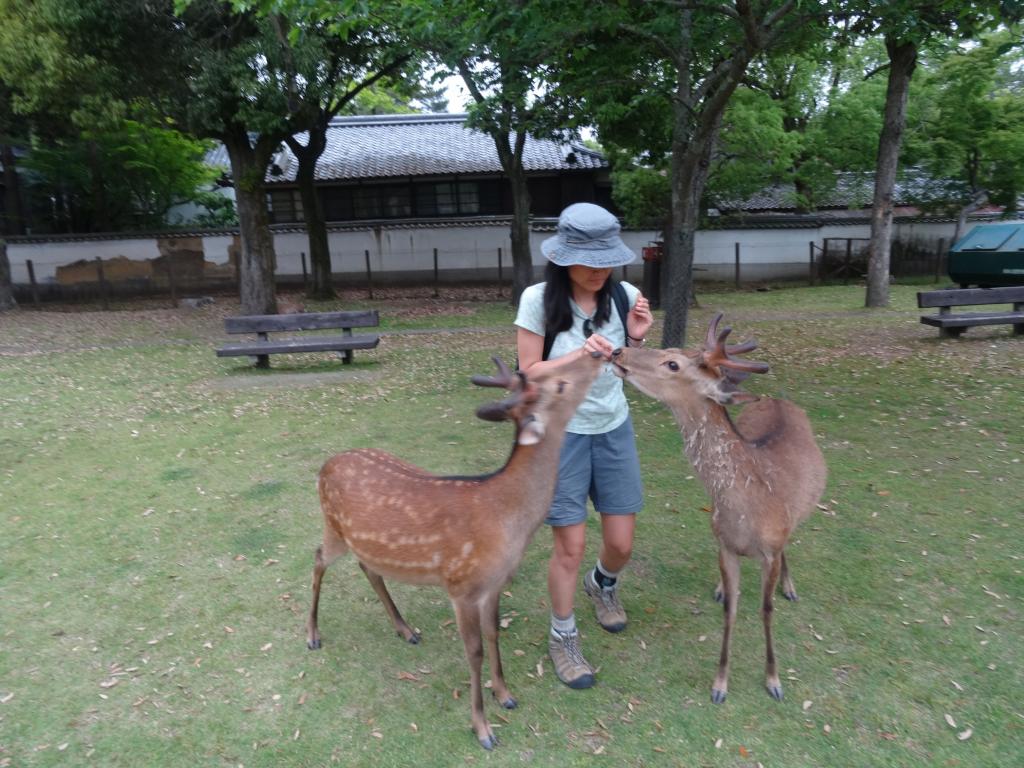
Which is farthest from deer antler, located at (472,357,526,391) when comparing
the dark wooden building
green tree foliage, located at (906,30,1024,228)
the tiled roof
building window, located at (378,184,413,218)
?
building window, located at (378,184,413,218)

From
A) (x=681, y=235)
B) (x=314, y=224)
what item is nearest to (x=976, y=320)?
(x=681, y=235)

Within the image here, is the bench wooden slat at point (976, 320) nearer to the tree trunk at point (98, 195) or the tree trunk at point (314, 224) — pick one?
the tree trunk at point (314, 224)

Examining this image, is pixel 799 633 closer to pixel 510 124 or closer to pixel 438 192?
pixel 510 124

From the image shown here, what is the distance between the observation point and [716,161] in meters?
16.8

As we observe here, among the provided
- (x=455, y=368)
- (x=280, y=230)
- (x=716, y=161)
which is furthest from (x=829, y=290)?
(x=280, y=230)

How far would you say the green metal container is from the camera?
49.1ft

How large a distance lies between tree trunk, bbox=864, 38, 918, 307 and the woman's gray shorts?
40.4ft

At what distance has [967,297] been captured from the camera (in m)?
9.52

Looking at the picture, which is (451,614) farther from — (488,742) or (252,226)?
(252,226)

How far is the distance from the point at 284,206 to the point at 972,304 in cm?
1879

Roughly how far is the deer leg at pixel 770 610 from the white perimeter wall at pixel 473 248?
657 inches

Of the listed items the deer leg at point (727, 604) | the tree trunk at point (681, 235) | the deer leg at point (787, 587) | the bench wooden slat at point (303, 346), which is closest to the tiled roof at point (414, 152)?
the tree trunk at point (681, 235)

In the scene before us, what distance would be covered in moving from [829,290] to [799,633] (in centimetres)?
1584

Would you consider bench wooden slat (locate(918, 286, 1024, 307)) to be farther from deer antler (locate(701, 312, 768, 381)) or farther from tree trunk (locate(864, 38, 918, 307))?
deer antler (locate(701, 312, 768, 381))
